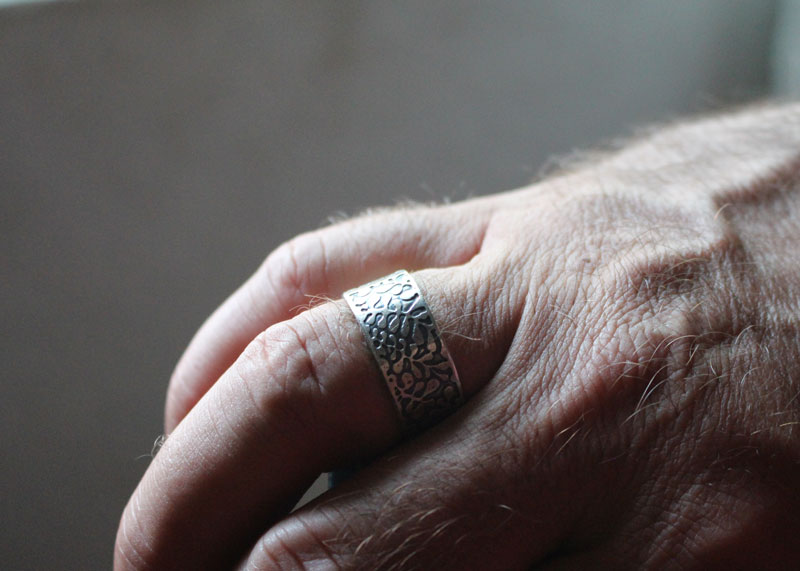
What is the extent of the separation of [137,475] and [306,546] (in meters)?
0.51

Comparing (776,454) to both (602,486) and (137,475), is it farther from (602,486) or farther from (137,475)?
(137,475)

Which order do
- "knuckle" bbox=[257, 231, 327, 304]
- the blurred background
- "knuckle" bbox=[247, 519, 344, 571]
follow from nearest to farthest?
"knuckle" bbox=[247, 519, 344, 571]
"knuckle" bbox=[257, 231, 327, 304]
the blurred background

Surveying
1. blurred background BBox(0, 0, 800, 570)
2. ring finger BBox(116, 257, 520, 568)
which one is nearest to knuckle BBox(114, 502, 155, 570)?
ring finger BBox(116, 257, 520, 568)

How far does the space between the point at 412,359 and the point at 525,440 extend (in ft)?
0.27

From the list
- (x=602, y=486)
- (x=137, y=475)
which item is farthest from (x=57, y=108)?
(x=602, y=486)

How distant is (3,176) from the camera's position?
0.72 metres

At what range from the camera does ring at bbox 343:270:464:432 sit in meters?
0.41

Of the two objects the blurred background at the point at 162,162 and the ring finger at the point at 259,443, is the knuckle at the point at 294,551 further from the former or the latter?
the blurred background at the point at 162,162

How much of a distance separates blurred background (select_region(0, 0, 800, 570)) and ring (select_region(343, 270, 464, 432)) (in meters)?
0.33

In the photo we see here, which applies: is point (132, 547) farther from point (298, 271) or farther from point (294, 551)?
point (298, 271)

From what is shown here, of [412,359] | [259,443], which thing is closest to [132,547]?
[259,443]

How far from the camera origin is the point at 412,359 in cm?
41

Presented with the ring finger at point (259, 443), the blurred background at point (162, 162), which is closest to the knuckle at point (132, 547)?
the ring finger at point (259, 443)

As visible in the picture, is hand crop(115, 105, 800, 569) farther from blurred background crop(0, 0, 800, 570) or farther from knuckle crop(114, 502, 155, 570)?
blurred background crop(0, 0, 800, 570)
